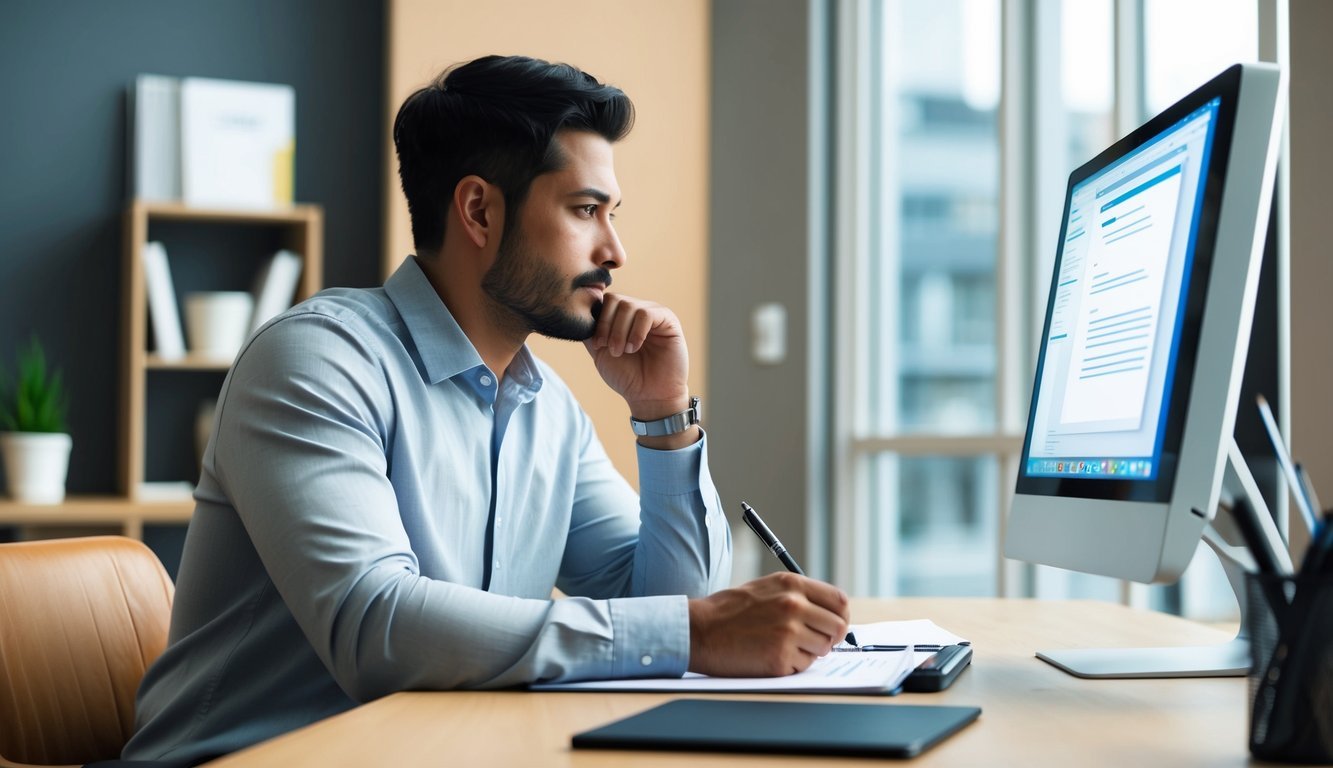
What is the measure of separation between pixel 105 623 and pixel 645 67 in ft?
8.06

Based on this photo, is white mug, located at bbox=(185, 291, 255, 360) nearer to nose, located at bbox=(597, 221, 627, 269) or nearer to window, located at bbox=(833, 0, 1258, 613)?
window, located at bbox=(833, 0, 1258, 613)

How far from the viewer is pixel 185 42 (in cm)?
355

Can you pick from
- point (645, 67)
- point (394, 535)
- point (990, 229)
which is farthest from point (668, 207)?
point (394, 535)

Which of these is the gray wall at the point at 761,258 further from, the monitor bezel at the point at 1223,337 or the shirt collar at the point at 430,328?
the monitor bezel at the point at 1223,337

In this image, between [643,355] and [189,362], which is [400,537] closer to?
[643,355]

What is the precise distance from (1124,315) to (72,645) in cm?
117

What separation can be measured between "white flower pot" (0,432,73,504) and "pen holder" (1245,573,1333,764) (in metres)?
3.03

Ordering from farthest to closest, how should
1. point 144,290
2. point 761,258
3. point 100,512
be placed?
1. point 761,258
2. point 144,290
3. point 100,512

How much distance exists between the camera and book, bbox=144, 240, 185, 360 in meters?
3.22

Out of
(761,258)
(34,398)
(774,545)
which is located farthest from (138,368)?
(774,545)

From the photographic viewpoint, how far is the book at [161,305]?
10.6 feet

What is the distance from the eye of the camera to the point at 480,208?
63.6 inches

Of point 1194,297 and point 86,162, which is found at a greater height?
point 86,162

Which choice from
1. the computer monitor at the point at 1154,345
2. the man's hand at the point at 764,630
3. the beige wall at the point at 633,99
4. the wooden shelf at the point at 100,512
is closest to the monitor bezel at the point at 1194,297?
the computer monitor at the point at 1154,345
